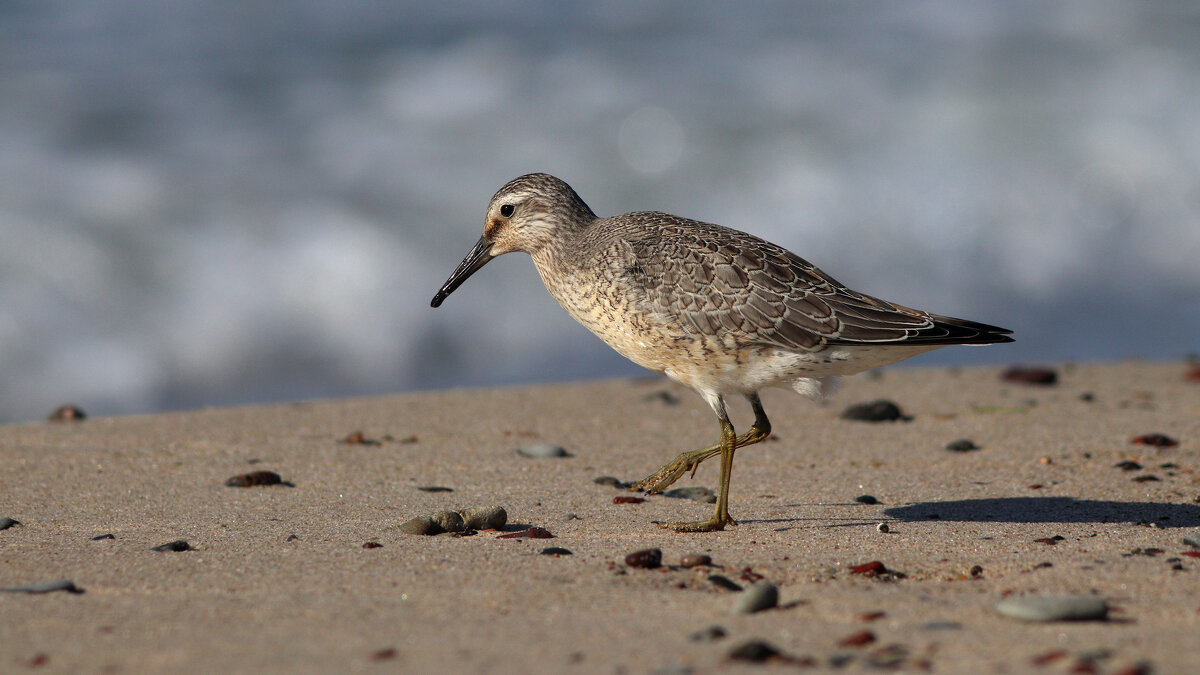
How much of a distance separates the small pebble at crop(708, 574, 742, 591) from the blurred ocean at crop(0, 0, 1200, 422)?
8501 mm

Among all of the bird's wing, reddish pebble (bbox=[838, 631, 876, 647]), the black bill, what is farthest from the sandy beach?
the black bill

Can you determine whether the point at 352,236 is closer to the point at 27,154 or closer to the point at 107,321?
the point at 107,321

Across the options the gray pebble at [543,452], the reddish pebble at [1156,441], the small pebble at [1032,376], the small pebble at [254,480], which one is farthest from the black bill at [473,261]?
the small pebble at [1032,376]

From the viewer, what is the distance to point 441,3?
55.7 ft

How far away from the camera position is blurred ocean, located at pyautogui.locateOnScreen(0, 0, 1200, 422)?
1257 centimetres

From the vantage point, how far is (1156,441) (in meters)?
6.97

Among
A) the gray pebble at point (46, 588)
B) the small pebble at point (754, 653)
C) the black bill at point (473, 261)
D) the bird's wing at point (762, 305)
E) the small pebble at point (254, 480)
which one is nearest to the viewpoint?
the small pebble at point (754, 653)

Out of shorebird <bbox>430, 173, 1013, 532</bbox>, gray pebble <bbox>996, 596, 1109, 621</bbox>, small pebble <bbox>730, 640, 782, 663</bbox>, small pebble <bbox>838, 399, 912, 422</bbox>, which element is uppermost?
shorebird <bbox>430, 173, 1013, 532</bbox>

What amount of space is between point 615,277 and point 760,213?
394 inches

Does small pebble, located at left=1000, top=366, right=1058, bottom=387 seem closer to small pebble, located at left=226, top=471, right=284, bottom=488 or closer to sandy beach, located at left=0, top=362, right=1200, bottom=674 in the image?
sandy beach, located at left=0, top=362, right=1200, bottom=674

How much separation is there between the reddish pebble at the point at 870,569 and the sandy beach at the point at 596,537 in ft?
0.14

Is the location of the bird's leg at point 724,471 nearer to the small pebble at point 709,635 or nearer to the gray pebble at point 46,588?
the small pebble at point 709,635

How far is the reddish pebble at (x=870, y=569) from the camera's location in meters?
4.12

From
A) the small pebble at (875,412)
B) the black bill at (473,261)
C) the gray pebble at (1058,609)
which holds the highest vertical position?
the black bill at (473,261)
